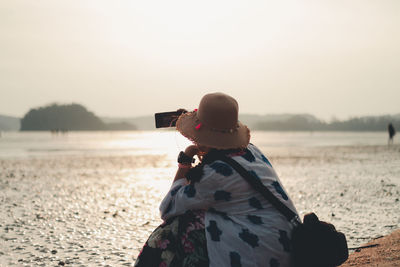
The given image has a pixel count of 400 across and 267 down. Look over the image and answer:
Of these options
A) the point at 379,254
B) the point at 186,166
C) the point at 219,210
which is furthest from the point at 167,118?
the point at 379,254

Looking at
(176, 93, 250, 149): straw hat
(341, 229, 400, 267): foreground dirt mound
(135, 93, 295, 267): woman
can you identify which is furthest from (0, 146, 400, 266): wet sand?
(176, 93, 250, 149): straw hat

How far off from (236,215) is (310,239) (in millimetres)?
486

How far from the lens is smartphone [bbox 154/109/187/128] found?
3145 mm

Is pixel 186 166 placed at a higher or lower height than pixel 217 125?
lower

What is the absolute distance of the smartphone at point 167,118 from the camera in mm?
3145

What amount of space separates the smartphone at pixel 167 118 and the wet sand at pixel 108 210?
247 cm

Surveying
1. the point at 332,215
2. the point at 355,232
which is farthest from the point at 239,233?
the point at 332,215

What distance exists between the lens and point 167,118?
3186 millimetres

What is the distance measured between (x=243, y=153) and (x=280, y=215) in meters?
0.47

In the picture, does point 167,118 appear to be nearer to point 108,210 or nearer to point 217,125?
point 217,125

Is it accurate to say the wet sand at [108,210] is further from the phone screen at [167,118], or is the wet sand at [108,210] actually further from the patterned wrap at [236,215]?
the patterned wrap at [236,215]

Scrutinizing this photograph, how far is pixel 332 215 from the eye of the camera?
750cm

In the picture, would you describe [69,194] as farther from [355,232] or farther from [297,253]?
[297,253]

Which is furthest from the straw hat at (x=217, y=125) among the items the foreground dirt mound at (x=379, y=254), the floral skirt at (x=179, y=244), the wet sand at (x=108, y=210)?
the wet sand at (x=108, y=210)
